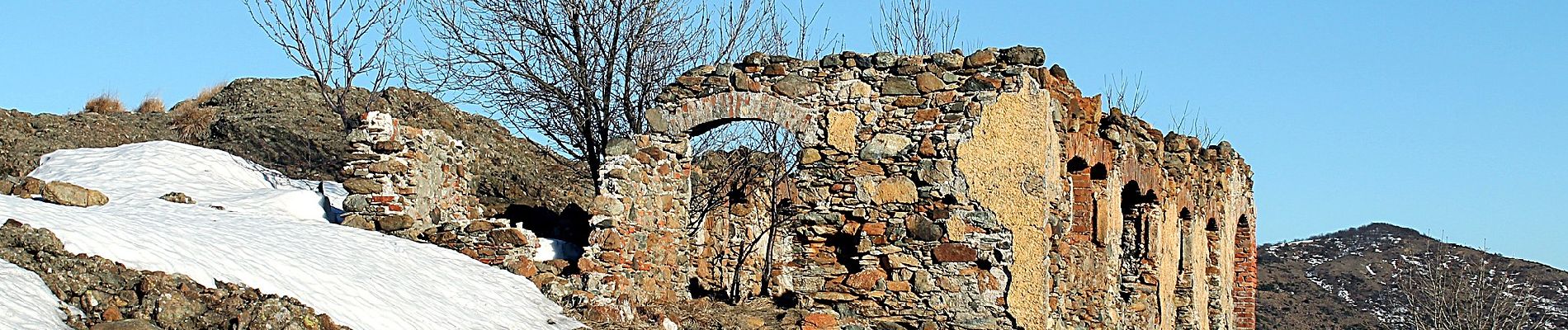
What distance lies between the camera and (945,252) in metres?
10.2

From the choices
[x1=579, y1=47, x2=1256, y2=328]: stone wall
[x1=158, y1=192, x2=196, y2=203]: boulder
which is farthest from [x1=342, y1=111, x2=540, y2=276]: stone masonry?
[x1=158, y1=192, x2=196, y2=203]: boulder

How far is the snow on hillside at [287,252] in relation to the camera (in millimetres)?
7754

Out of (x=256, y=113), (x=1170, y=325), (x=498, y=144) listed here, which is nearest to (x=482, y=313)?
(x=1170, y=325)

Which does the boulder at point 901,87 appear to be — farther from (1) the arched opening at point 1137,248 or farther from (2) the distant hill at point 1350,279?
(2) the distant hill at point 1350,279

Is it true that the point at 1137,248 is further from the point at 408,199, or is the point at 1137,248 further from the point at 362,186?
the point at 362,186

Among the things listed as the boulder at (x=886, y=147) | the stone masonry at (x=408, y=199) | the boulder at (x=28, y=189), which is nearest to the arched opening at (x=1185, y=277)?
the boulder at (x=886, y=147)

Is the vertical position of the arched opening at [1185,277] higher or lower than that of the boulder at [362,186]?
higher

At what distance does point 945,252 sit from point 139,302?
17.6ft

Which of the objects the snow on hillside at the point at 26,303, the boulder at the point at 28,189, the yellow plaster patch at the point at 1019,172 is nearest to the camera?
the snow on hillside at the point at 26,303

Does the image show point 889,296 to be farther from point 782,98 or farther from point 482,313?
point 482,313

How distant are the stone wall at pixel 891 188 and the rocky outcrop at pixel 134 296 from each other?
2.83 m

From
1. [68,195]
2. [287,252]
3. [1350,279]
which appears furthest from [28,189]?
[1350,279]

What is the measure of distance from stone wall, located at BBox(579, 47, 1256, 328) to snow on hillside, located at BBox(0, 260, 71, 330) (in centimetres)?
372

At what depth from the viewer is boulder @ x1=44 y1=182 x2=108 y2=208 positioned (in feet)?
31.0
